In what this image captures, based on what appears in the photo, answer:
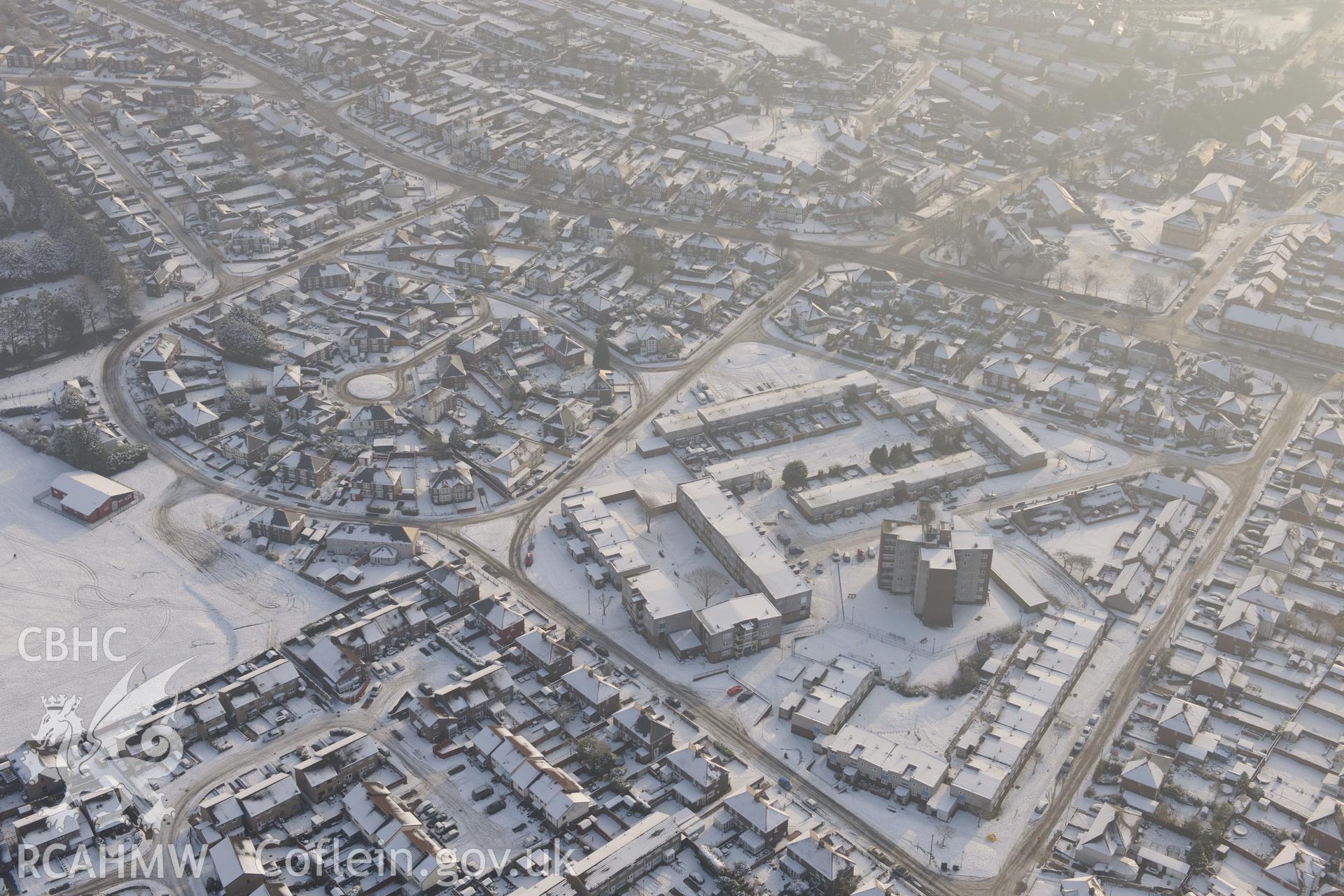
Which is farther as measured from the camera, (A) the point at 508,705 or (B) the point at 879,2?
(B) the point at 879,2

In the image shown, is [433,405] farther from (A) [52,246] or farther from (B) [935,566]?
(A) [52,246]

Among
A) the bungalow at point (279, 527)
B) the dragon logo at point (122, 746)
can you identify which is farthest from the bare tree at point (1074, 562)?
the dragon logo at point (122, 746)

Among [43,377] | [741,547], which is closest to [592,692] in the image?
[741,547]

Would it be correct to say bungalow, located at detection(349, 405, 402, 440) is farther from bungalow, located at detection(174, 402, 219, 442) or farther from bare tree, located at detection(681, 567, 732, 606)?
bare tree, located at detection(681, 567, 732, 606)

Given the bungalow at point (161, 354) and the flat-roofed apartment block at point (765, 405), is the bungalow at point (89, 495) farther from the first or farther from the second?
the flat-roofed apartment block at point (765, 405)

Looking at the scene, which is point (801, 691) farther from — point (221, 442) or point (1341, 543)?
point (221, 442)

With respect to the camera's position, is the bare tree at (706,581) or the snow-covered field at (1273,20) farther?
the snow-covered field at (1273,20)

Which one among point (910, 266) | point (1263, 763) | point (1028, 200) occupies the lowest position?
point (1263, 763)

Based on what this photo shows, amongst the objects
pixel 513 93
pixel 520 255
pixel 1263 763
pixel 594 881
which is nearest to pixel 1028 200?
pixel 520 255
